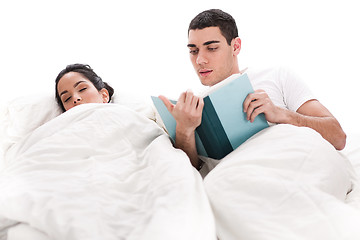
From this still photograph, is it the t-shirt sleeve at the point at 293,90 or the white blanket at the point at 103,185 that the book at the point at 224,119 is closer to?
the white blanket at the point at 103,185

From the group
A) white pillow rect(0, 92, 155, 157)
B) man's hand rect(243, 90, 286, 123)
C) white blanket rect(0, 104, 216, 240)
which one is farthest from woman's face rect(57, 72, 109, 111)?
man's hand rect(243, 90, 286, 123)

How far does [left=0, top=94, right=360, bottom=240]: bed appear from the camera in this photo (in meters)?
0.57

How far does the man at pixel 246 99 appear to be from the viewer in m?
0.90

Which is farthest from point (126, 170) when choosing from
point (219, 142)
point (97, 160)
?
point (219, 142)

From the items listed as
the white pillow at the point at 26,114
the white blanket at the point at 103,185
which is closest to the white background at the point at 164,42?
the white pillow at the point at 26,114

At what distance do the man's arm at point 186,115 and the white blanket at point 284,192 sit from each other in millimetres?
162

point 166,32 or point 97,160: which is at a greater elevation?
point 166,32

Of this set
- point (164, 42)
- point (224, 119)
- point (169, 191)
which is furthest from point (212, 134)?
point (164, 42)

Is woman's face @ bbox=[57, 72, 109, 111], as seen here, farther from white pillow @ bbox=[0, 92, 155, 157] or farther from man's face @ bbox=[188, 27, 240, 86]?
man's face @ bbox=[188, 27, 240, 86]

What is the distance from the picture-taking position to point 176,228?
541 millimetres

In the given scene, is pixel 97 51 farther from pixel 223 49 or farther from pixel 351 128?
pixel 351 128

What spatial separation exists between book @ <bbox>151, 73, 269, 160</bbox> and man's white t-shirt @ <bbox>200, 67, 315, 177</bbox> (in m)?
0.36

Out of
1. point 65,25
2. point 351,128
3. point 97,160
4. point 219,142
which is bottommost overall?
point 351,128

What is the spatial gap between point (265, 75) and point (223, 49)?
229 millimetres
